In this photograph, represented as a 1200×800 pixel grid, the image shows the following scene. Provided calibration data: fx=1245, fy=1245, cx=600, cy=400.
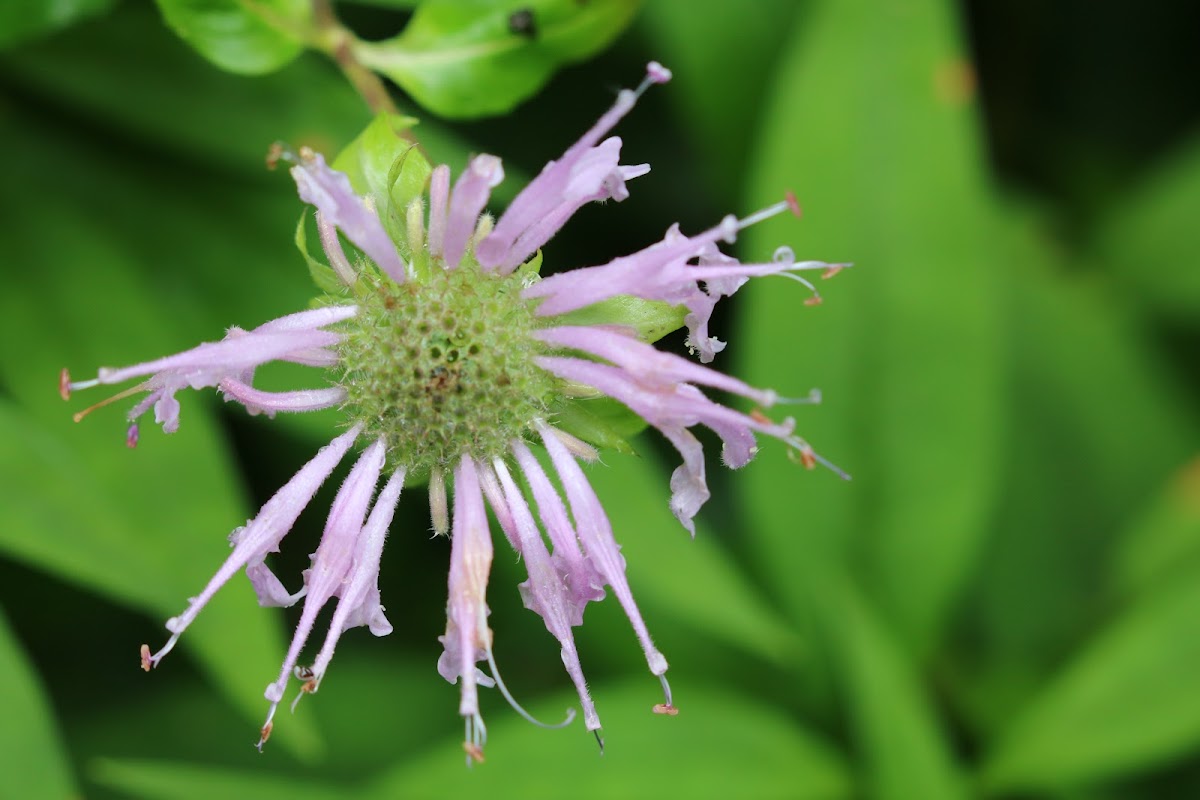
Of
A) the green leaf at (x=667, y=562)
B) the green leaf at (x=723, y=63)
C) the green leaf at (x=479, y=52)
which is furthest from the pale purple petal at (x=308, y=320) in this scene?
the green leaf at (x=723, y=63)

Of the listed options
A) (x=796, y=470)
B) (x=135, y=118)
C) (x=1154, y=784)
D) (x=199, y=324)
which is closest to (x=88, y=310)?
(x=199, y=324)

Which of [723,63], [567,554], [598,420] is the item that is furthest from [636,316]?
[723,63]

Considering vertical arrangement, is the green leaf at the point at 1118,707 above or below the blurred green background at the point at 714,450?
below

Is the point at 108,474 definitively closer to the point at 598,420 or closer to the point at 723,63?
the point at 598,420

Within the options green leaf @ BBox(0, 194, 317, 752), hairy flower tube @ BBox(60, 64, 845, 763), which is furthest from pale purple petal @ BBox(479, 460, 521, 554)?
green leaf @ BBox(0, 194, 317, 752)

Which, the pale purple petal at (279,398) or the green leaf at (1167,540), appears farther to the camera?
the green leaf at (1167,540)

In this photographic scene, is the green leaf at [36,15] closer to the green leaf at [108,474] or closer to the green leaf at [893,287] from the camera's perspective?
the green leaf at [108,474]
